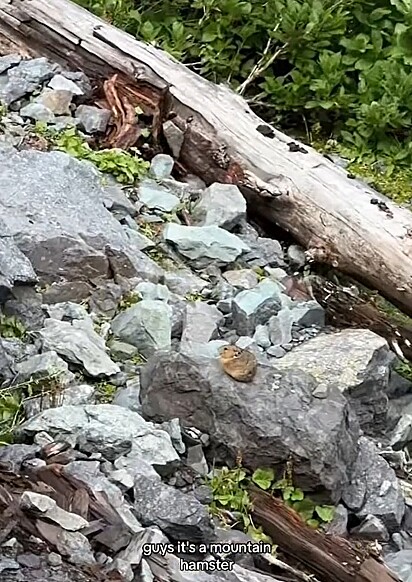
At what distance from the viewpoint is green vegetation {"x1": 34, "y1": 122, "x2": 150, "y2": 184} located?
20.2ft

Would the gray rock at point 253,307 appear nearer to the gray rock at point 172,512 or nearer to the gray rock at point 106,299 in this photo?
the gray rock at point 106,299

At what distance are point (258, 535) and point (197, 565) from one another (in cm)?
45

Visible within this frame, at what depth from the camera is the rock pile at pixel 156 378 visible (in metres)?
A: 3.39

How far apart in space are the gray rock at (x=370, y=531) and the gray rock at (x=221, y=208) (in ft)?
8.16

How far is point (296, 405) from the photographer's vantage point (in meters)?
4.00

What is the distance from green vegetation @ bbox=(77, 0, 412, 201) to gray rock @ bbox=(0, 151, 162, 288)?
254 centimetres

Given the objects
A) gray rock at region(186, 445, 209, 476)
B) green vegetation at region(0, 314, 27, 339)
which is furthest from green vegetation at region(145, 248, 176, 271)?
gray rock at region(186, 445, 209, 476)

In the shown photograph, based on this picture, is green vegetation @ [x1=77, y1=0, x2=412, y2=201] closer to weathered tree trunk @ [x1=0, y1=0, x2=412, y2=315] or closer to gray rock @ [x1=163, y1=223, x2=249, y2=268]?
weathered tree trunk @ [x1=0, y1=0, x2=412, y2=315]

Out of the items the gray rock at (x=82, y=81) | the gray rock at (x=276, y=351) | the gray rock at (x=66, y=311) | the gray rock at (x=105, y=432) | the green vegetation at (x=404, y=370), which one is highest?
the gray rock at (x=105, y=432)

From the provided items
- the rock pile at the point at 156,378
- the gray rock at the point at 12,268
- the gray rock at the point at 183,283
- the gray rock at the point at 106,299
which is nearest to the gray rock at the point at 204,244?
the rock pile at the point at 156,378

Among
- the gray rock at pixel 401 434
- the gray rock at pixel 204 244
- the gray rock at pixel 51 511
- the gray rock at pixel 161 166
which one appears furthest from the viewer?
the gray rock at pixel 161 166

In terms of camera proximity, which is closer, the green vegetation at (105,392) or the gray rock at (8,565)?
the gray rock at (8,565)

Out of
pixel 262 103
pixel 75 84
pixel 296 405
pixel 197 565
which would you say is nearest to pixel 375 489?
pixel 296 405

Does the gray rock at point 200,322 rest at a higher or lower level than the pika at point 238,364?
lower
